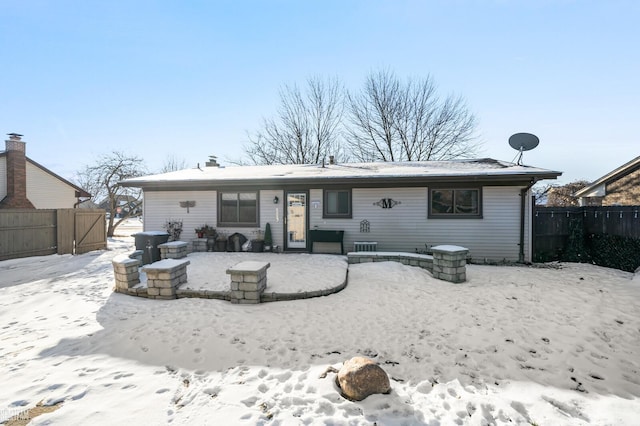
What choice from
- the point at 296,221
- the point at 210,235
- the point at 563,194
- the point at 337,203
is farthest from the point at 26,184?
the point at 563,194

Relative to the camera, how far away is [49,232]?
34.6ft

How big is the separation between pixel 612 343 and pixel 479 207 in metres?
5.20

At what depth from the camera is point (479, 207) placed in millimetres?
8492

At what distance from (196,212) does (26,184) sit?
35.8ft

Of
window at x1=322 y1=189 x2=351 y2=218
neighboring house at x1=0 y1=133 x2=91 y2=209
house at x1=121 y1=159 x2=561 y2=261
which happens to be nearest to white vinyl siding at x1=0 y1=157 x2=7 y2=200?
neighboring house at x1=0 y1=133 x2=91 y2=209

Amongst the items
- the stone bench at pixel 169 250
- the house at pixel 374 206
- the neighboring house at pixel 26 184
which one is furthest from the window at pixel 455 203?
the neighboring house at pixel 26 184

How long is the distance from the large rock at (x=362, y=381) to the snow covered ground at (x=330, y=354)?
7cm

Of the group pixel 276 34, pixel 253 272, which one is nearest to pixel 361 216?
pixel 253 272

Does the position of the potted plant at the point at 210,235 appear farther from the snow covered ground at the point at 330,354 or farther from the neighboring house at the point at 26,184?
the neighboring house at the point at 26,184

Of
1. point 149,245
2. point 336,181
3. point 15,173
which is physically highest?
point 15,173

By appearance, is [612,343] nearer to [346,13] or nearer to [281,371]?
[281,371]

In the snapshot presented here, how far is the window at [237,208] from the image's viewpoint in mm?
9672

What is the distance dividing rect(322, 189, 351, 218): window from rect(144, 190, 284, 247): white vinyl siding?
1531 mm

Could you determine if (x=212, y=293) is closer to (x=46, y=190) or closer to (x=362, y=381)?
(x=362, y=381)
